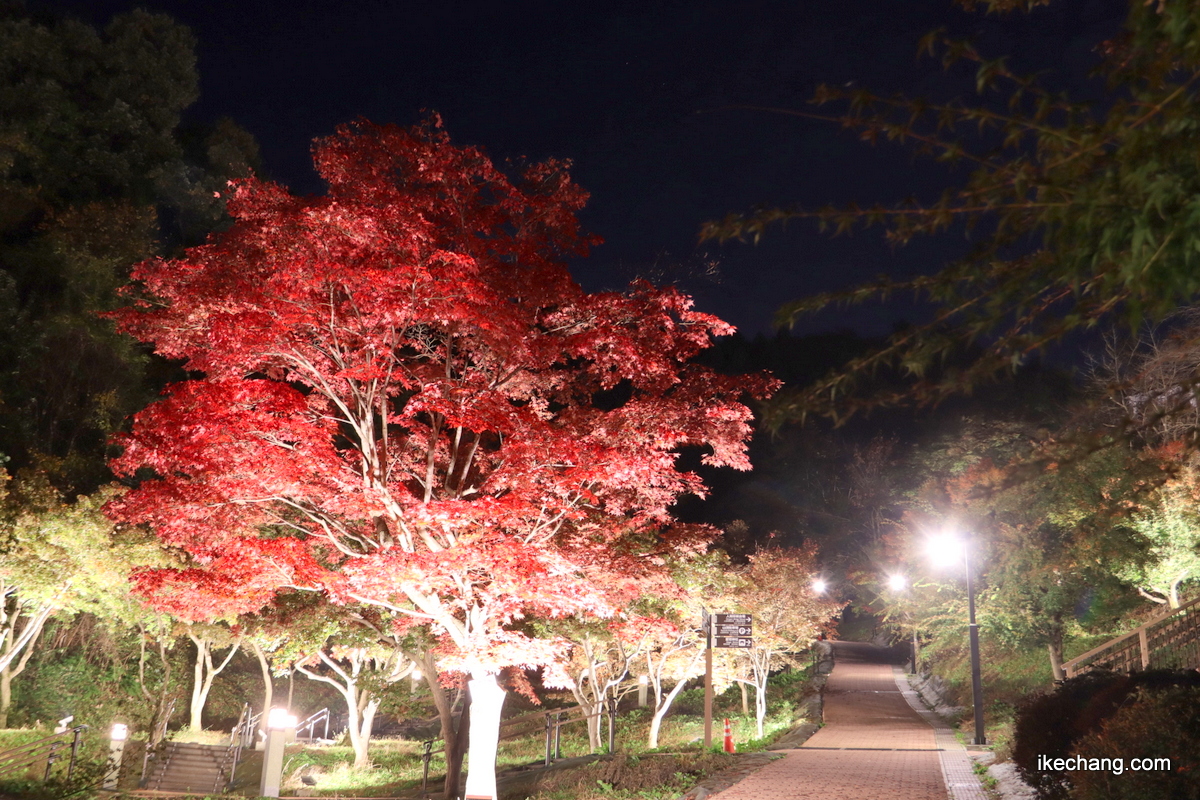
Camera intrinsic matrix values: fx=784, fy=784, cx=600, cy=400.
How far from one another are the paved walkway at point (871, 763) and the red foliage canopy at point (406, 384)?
372cm

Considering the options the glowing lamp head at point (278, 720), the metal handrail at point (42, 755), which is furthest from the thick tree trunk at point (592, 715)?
the metal handrail at point (42, 755)

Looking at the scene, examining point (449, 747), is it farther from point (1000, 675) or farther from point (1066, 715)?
point (1000, 675)

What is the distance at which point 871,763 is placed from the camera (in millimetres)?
13320

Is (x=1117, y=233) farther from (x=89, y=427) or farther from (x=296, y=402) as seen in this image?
(x=89, y=427)

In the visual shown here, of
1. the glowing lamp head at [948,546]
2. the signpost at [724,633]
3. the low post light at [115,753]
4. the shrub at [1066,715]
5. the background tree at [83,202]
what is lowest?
the low post light at [115,753]

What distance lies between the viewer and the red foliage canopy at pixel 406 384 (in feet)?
33.0

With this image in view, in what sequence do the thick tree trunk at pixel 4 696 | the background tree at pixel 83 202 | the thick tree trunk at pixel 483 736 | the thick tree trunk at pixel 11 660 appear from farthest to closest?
the background tree at pixel 83 202 → the thick tree trunk at pixel 4 696 → the thick tree trunk at pixel 11 660 → the thick tree trunk at pixel 483 736

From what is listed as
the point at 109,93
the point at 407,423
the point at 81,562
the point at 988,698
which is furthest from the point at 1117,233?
the point at 109,93

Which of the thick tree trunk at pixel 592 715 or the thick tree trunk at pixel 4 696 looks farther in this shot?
the thick tree trunk at pixel 4 696

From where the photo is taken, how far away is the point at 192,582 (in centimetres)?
1073

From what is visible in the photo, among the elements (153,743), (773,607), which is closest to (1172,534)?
(773,607)

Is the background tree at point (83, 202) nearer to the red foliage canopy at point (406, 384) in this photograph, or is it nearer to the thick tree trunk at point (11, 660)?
the thick tree trunk at point (11, 660)

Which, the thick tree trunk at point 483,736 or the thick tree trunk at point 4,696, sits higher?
the thick tree trunk at point 483,736

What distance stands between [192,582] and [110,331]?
567 inches
